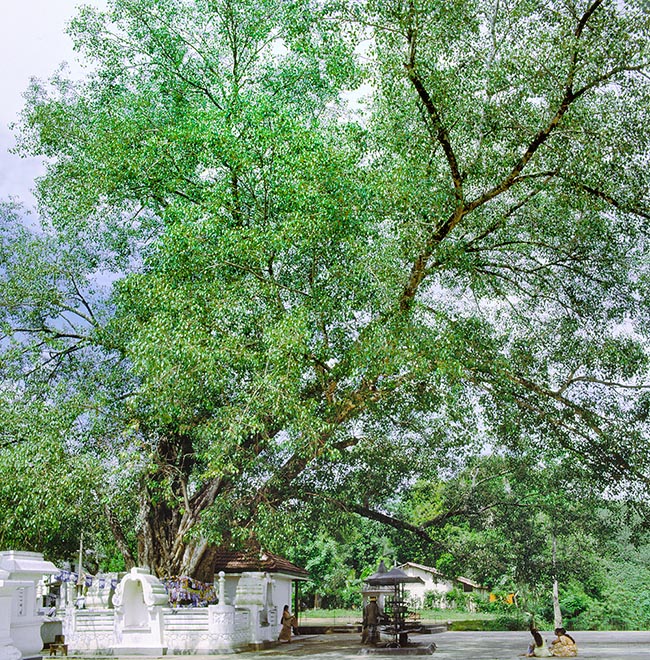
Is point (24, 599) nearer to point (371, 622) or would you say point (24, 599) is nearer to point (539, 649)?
point (539, 649)

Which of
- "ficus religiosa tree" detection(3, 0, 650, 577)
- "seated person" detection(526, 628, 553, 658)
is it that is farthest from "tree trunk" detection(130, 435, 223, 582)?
"seated person" detection(526, 628, 553, 658)

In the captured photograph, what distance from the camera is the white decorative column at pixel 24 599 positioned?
751cm

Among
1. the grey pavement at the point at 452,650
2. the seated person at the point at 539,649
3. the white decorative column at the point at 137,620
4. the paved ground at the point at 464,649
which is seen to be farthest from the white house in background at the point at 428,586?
the white decorative column at the point at 137,620

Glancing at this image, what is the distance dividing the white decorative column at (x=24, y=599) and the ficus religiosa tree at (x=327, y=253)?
493 centimetres

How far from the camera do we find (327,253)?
46.4 feet

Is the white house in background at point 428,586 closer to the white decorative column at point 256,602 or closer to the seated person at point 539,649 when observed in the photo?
the white decorative column at point 256,602

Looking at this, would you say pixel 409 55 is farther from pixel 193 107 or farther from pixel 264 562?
pixel 264 562

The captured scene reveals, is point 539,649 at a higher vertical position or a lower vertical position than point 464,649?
higher

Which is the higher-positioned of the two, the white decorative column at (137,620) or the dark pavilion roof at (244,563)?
the dark pavilion roof at (244,563)

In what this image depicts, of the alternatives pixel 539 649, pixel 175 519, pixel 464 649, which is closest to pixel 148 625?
pixel 175 519

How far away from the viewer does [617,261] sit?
14.5 metres

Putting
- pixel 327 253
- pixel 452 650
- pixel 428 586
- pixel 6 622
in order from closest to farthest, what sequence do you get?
1. pixel 6 622
2. pixel 327 253
3. pixel 452 650
4. pixel 428 586

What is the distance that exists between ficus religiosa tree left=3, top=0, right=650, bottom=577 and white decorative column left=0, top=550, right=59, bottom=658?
493cm

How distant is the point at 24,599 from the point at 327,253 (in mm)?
8239
